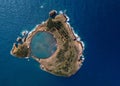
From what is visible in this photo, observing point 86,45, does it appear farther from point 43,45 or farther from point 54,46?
point 43,45

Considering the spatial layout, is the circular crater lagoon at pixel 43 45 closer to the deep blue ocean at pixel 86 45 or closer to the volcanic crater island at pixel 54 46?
the volcanic crater island at pixel 54 46

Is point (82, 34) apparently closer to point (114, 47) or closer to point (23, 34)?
point (114, 47)

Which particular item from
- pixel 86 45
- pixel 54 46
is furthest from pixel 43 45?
pixel 86 45

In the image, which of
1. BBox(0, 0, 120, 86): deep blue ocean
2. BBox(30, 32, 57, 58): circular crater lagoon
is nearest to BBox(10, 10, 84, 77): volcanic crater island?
BBox(30, 32, 57, 58): circular crater lagoon

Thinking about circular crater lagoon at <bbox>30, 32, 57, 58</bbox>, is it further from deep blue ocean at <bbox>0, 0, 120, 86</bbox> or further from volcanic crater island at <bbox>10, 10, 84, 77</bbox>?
deep blue ocean at <bbox>0, 0, 120, 86</bbox>

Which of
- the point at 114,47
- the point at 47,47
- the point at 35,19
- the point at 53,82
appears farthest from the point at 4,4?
the point at 114,47
